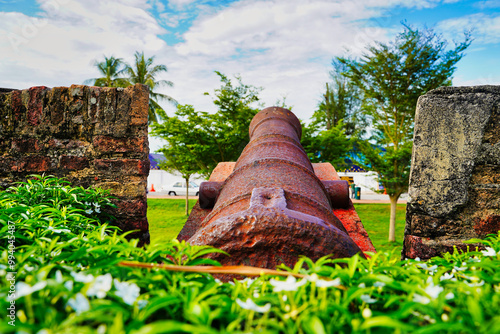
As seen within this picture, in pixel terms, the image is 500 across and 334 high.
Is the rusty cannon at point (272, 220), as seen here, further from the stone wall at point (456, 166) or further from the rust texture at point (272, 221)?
the stone wall at point (456, 166)

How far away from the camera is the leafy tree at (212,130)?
1179 cm

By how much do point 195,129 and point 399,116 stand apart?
290 inches

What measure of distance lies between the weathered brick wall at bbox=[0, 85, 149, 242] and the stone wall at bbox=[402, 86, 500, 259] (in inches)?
92.0

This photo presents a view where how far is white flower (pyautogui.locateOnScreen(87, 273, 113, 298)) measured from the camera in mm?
679

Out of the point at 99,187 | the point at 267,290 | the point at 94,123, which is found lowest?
the point at 267,290

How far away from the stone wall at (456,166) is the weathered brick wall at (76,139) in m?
2.34

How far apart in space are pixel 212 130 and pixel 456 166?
10.4m

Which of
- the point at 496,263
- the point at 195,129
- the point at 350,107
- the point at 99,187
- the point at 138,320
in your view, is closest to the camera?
the point at 138,320

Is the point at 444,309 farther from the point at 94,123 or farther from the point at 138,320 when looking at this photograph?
the point at 94,123

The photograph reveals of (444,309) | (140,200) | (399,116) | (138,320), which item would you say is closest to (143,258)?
(138,320)

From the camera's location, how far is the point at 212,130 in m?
12.2

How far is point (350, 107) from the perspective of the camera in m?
26.5

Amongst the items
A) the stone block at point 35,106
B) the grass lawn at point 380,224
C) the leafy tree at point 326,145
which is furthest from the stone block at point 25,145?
the leafy tree at point 326,145

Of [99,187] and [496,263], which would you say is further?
[99,187]
